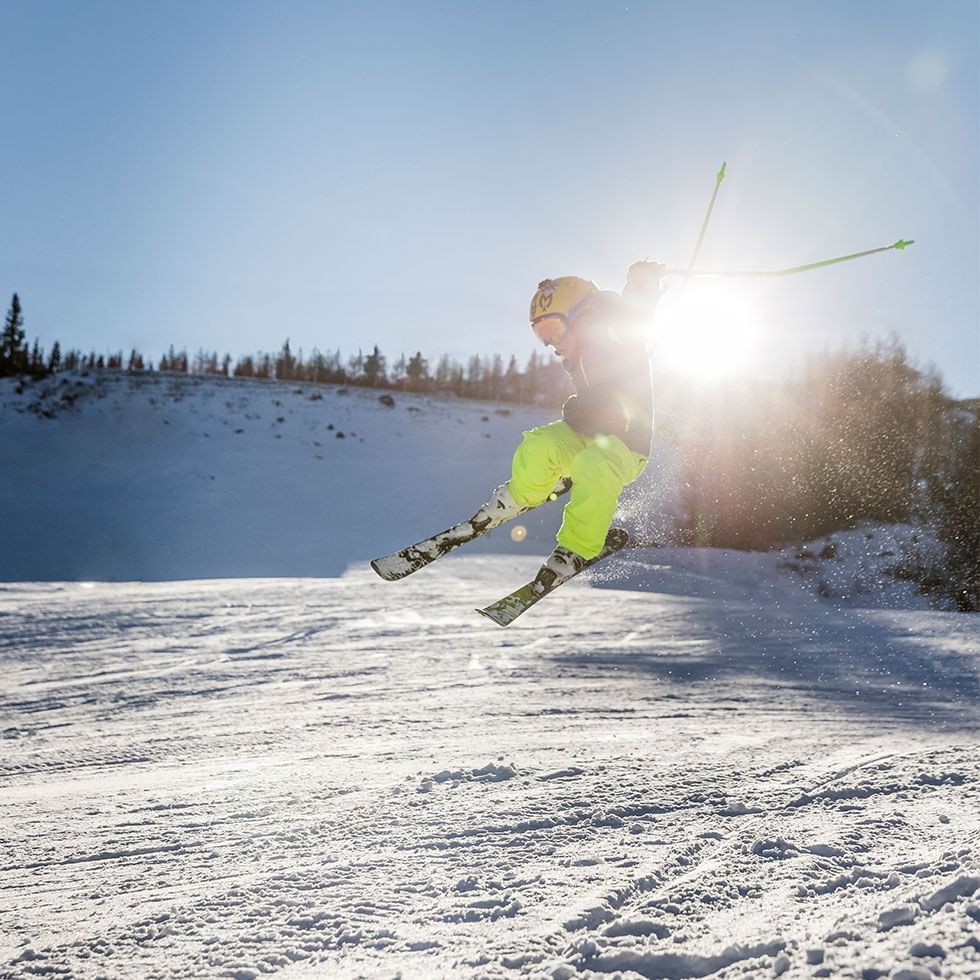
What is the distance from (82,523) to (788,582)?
1880cm

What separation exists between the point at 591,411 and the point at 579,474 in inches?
11.8

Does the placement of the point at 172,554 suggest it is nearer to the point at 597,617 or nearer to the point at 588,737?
the point at 597,617

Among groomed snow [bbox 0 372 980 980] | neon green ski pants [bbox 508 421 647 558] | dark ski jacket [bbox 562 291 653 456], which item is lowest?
groomed snow [bbox 0 372 980 980]

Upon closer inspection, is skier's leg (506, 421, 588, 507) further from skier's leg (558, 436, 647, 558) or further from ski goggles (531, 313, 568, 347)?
ski goggles (531, 313, 568, 347)

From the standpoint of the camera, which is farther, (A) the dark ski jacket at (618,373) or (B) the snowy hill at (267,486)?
(B) the snowy hill at (267,486)

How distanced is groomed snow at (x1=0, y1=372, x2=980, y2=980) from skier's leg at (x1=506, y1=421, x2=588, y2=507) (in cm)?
185

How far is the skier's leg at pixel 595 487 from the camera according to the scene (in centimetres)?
349

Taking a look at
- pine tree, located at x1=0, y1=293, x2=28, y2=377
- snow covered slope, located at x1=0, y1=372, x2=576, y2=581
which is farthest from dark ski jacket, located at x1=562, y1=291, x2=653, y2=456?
pine tree, located at x1=0, y1=293, x2=28, y2=377

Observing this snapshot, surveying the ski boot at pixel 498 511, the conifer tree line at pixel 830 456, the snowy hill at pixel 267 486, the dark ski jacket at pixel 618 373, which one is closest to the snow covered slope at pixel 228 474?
the snowy hill at pixel 267 486

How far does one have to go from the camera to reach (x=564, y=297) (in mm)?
3619

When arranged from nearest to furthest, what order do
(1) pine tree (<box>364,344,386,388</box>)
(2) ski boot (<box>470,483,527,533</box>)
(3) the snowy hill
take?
(2) ski boot (<box>470,483,527,533</box>) → (3) the snowy hill → (1) pine tree (<box>364,344,386,388</box>)

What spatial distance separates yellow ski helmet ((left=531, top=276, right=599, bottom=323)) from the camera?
11.8ft

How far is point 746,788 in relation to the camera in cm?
508

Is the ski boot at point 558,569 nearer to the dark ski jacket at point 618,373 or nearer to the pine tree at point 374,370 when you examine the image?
the dark ski jacket at point 618,373
